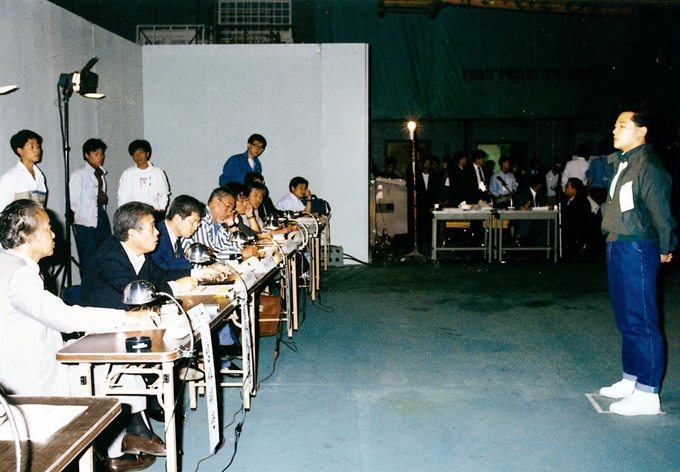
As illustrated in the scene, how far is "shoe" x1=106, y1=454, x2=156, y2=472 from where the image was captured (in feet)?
8.70

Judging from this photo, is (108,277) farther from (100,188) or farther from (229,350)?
(100,188)

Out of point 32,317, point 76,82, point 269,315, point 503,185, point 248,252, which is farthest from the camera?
point 503,185

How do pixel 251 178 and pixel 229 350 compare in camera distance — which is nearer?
pixel 229 350

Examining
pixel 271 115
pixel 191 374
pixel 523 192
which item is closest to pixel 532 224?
pixel 523 192

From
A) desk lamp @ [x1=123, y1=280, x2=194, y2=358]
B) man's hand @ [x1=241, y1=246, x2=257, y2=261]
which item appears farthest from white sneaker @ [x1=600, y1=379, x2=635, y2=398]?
desk lamp @ [x1=123, y1=280, x2=194, y2=358]

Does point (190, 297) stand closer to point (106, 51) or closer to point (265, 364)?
point (265, 364)

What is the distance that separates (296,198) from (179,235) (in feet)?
12.8

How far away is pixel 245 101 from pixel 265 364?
5.38m

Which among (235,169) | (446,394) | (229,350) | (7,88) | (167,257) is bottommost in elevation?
(446,394)

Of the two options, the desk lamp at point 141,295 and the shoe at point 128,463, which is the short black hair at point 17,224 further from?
the shoe at point 128,463

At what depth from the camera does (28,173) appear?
5.20 meters

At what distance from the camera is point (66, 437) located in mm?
1463

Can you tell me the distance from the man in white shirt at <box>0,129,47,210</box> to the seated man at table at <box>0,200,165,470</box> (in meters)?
2.98

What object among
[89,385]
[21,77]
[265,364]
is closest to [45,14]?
[21,77]
